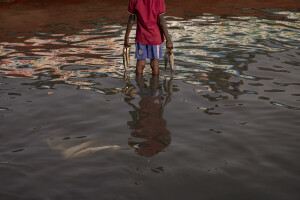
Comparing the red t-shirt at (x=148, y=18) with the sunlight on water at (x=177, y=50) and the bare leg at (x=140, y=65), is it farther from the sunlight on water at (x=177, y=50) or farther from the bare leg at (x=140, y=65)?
the sunlight on water at (x=177, y=50)

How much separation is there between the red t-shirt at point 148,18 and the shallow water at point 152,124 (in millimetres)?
802

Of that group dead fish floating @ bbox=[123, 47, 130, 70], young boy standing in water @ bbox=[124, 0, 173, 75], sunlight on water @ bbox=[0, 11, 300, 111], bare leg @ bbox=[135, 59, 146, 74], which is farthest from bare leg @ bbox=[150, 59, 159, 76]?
dead fish floating @ bbox=[123, 47, 130, 70]

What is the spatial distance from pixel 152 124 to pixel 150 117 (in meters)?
0.27

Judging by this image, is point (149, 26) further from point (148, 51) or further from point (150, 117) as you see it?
point (150, 117)

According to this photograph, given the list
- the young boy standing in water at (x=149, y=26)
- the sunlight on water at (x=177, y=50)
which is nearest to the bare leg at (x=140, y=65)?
the young boy standing in water at (x=149, y=26)

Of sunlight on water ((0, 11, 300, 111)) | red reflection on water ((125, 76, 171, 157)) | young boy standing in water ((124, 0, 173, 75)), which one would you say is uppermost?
young boy standing in water ((124, 0, 173, 75))

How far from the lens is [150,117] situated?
5.00 m

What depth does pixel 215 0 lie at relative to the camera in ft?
55.4

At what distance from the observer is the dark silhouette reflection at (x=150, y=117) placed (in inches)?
163

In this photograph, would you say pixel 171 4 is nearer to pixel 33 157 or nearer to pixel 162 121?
pixel 162 121

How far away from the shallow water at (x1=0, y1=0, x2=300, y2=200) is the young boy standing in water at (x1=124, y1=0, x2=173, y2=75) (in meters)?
0.58

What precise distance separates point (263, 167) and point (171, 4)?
1355 centimetres

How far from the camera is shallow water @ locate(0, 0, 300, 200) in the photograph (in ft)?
11.0

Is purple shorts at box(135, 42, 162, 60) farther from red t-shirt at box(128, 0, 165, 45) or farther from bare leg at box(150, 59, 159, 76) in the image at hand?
bare leg at box(150, 59, 159, 76)
